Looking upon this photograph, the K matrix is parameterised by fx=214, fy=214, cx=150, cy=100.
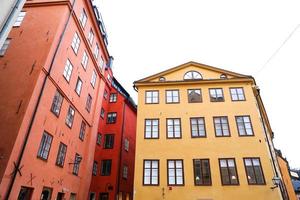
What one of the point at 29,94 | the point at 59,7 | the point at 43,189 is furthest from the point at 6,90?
the point at 59,7

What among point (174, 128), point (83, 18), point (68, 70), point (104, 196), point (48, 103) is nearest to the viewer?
point (48, 103)

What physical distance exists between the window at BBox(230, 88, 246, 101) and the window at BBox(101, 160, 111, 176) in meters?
14.6

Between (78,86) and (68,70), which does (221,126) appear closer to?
(78,86)

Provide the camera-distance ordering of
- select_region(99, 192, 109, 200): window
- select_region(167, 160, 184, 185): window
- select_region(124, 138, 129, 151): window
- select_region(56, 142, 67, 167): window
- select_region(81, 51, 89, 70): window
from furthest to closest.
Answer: select_region(124, 138, 129, 151): window → select_region(99, 192, 109, 200): window → select_region(81, 51, 89, 70): window → select_region(167, 160, 184, 185): window → select_region(56, 142, 67, 167): window

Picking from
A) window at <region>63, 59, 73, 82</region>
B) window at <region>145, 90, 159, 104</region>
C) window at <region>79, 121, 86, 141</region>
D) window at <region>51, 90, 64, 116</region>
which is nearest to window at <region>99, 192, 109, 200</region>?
window at <region>79, 121, 86, 141</region>

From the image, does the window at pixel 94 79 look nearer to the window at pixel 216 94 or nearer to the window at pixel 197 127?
the window at pixel 197 127

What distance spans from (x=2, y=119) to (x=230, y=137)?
1617cm

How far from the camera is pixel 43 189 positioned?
45.7ft

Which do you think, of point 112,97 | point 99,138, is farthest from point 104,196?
point 112,97

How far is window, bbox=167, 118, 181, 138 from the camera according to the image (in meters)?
18.5

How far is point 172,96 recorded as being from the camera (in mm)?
20438

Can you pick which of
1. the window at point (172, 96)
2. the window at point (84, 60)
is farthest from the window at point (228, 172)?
the window at point (84, 60)

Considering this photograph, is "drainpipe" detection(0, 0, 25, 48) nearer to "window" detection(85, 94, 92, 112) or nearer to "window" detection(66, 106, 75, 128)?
"window" detection(66, 106, 75, 128)

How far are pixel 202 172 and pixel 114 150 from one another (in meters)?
11.0
